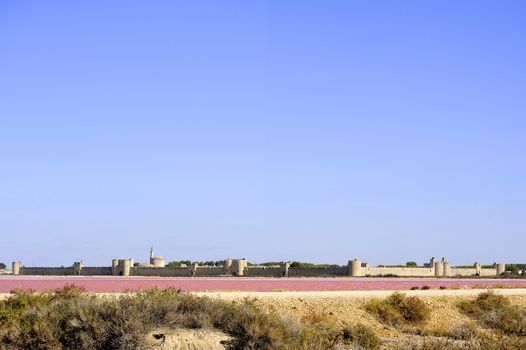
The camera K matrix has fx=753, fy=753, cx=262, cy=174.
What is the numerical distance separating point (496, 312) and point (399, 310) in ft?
12.2

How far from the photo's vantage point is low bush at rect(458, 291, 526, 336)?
24.3 metres

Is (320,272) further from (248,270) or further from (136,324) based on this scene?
(136,324)

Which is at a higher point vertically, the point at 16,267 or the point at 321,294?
the point at 16,267

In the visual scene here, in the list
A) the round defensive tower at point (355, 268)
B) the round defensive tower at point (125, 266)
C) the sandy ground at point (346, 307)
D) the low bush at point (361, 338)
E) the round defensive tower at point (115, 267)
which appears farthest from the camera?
the round defensive tower at point (115, 267)

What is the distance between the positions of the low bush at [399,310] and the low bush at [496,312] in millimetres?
2073

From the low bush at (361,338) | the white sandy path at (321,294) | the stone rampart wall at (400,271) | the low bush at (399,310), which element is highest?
the stone rampart wall at (400,271)

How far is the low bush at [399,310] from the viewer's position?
26.0 m

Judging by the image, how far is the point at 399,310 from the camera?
26750mm

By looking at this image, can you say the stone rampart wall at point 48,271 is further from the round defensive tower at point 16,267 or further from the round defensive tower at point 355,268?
the round defensive tower at point 355,268

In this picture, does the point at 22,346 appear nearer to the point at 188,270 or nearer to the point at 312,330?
the point at 312,330

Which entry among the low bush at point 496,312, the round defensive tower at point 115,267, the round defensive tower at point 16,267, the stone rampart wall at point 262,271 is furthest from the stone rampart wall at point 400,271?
the round defensive tower at point 16,267

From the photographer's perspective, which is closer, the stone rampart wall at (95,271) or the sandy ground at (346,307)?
the sandy ground at (346,307)

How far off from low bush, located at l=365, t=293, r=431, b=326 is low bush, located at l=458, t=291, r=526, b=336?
2073 millimetres

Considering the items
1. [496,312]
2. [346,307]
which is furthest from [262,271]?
[346,307]
